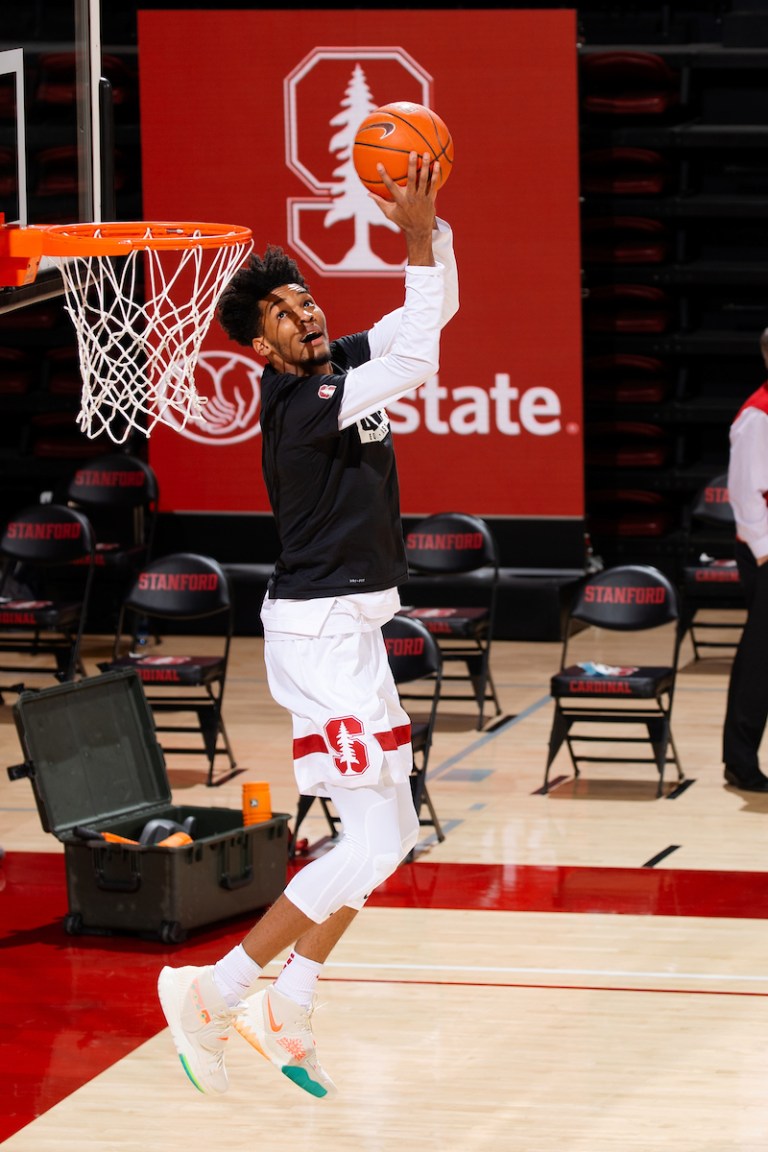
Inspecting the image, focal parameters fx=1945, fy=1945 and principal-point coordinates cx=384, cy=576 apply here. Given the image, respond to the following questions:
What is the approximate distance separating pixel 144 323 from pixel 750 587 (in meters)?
6.50

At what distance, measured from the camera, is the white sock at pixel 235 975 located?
17.5 ft

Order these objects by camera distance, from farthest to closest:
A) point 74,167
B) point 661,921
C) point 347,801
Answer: point 74,167 < point 661,921 < point 347,801

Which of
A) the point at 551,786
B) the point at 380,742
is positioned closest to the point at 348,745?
the point at 380,742

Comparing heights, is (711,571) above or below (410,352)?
below

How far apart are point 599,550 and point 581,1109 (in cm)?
876

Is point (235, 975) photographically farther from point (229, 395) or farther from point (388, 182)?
point (229, 395)

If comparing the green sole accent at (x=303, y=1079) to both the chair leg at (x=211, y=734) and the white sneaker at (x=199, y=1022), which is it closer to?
the white sneaker at (x=199, y=1022)

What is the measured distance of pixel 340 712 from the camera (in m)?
5.30

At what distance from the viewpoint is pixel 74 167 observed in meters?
8.13

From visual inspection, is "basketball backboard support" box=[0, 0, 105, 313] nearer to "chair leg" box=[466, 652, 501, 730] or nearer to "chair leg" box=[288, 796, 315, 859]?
"chair leg" box=[288, 796, 315, 859]

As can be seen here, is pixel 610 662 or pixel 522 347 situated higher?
pixel 522 347

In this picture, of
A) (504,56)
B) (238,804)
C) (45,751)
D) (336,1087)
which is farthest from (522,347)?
(336,1087)

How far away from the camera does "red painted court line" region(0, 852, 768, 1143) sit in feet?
20.1

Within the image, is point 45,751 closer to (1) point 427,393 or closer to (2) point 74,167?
(2) point 74,167
